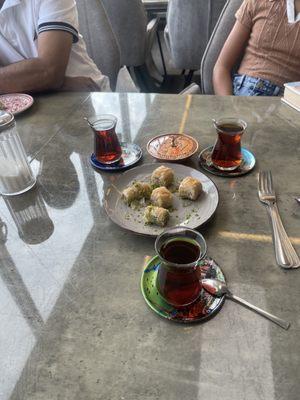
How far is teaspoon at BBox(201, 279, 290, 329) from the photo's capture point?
51 centimetres

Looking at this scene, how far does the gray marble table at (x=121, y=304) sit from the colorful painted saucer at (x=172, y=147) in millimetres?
39

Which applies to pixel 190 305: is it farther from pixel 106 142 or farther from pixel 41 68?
pixel 41 68

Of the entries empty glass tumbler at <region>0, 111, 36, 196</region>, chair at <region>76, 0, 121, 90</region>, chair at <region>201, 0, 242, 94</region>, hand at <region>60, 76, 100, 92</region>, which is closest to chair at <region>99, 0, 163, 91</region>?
chair at <region>76, 0, 121, 90</region>

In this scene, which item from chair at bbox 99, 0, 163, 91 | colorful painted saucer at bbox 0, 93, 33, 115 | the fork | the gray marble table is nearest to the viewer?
the gray marble table

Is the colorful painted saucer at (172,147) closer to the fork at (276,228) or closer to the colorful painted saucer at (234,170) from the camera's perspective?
the colorful painted saucer at (234,170)

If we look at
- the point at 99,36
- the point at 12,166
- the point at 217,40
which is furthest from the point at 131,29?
the point at 12,166

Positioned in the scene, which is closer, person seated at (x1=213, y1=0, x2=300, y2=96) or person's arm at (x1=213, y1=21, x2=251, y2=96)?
person seated at (x1=213, y1=0, x2=300, y2=96)

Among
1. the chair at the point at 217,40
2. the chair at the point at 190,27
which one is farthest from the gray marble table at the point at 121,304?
the chair at the point at 190,27

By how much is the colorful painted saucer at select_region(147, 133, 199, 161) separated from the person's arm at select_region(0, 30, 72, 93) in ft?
2.05

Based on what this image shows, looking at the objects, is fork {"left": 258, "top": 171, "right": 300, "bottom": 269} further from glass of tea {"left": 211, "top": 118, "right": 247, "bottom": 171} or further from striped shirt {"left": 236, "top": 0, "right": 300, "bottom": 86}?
striped shirt {"left": 236, "top": 0, "right": 300, "bottom": 86}

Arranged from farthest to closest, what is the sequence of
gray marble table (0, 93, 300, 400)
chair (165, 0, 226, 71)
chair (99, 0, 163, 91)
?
1. chair (99, 0, 163, 91)
2. chair (165, 0, 226, 71)
3. gray marble table (0, 93, 300, 400)

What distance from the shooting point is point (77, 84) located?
142 centimetres

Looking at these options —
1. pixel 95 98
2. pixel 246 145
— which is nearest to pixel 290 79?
pixel 246 145

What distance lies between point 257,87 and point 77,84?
0.75 m
